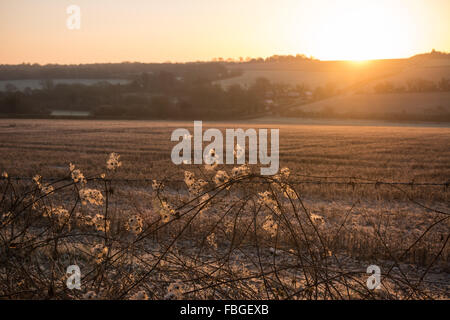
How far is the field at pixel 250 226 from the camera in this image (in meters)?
2.99

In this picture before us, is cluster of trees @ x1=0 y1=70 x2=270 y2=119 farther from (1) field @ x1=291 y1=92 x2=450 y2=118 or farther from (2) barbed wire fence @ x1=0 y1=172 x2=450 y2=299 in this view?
(2) barbed wire fence @ x1=0 y1=172 x2=450 y2=299

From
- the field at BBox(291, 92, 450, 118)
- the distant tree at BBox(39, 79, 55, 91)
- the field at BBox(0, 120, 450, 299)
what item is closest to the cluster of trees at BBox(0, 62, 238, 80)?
the distant tree at BBox(39, 79, 55, 91)

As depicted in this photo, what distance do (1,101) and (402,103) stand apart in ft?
222

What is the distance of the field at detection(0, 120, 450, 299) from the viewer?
9.80ft

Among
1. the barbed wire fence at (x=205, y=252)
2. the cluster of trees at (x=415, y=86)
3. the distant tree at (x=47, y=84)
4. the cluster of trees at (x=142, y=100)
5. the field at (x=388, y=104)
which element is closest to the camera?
the barbed wire fence at (x=205, y=252)

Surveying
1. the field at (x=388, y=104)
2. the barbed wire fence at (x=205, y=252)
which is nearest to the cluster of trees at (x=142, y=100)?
the field at (x=388, y=104)

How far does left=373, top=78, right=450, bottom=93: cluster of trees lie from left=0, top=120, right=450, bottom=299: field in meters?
45.6

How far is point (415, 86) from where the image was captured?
6825 cm

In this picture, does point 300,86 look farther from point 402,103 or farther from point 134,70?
point 134,70

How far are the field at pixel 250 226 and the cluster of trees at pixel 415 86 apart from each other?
4556 cm

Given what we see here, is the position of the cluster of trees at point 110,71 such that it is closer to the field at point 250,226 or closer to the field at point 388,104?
the field at point 388,104

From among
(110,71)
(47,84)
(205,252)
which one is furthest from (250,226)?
(110,71)
